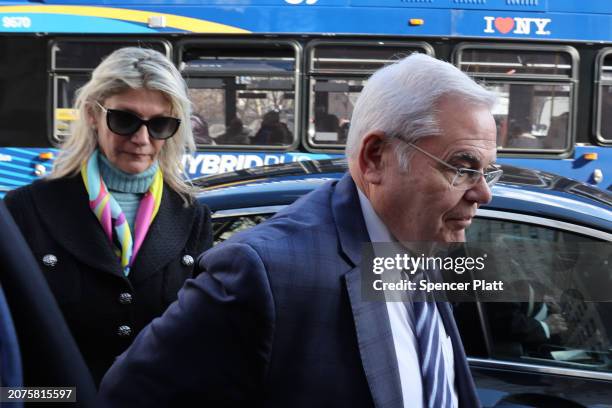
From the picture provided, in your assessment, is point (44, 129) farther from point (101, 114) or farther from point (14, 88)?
point (101, 114)

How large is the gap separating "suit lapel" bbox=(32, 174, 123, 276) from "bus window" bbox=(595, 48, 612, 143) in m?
7.32

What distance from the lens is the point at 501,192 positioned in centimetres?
301

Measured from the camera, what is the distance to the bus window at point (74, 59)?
8.45 metres

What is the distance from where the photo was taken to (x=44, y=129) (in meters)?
8.67

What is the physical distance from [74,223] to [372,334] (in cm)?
111

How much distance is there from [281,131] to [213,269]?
23.4ft

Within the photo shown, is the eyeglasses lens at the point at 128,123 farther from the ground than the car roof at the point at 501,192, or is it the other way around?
the eyeglasses lens at the point at 128,123

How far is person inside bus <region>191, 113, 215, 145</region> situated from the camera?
332 inches

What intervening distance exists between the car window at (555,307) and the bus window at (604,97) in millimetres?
6046

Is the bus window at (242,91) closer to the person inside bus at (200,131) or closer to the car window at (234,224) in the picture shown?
the person inside bus at (200,131)

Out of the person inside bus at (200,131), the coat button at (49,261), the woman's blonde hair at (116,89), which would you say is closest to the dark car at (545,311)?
the woman's blonde hair at (116,89)
